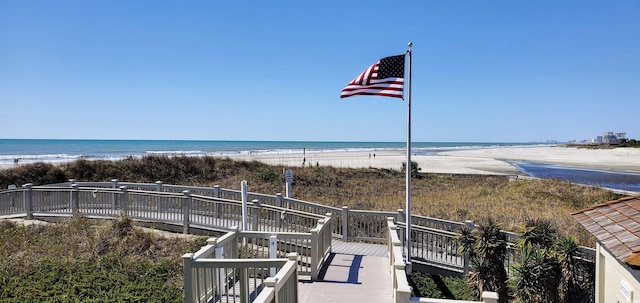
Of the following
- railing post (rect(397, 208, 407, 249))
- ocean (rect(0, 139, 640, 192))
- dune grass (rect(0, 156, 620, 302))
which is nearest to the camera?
dune grass (rect(0, 156, 620, 302))

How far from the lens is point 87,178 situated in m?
23.8

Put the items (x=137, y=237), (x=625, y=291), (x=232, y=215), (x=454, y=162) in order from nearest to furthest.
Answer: (x=625, y=291)
(x=137, y=237)
(x=232, y=215)
(x=454, y=162)

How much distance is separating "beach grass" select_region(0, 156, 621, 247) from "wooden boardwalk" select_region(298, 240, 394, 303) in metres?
6.37

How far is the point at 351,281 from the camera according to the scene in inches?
309

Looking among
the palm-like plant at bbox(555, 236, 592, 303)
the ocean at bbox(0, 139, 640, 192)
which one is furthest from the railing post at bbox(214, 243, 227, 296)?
the ocean at bbox(0, 139, 640, 192)

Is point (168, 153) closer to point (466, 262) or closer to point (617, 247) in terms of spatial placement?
point (466, 262)

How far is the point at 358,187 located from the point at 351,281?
18.0m

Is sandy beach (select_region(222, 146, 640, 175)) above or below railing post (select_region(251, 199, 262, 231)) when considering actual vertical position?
below

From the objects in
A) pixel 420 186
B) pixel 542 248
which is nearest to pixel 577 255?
pixel 542 248

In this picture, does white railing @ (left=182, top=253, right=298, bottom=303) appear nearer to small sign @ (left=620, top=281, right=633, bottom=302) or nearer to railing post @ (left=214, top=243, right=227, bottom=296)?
railing post @ (left=214, top=243, right=227, bottom=296)

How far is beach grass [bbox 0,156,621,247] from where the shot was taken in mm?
17062

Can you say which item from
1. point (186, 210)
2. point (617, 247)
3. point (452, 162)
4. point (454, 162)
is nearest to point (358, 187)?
point (186, 210)

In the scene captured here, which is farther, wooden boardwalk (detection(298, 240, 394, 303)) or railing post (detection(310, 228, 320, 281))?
railing post (detection(310, 228, 320, 281))

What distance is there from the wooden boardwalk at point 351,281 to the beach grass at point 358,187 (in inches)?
251
